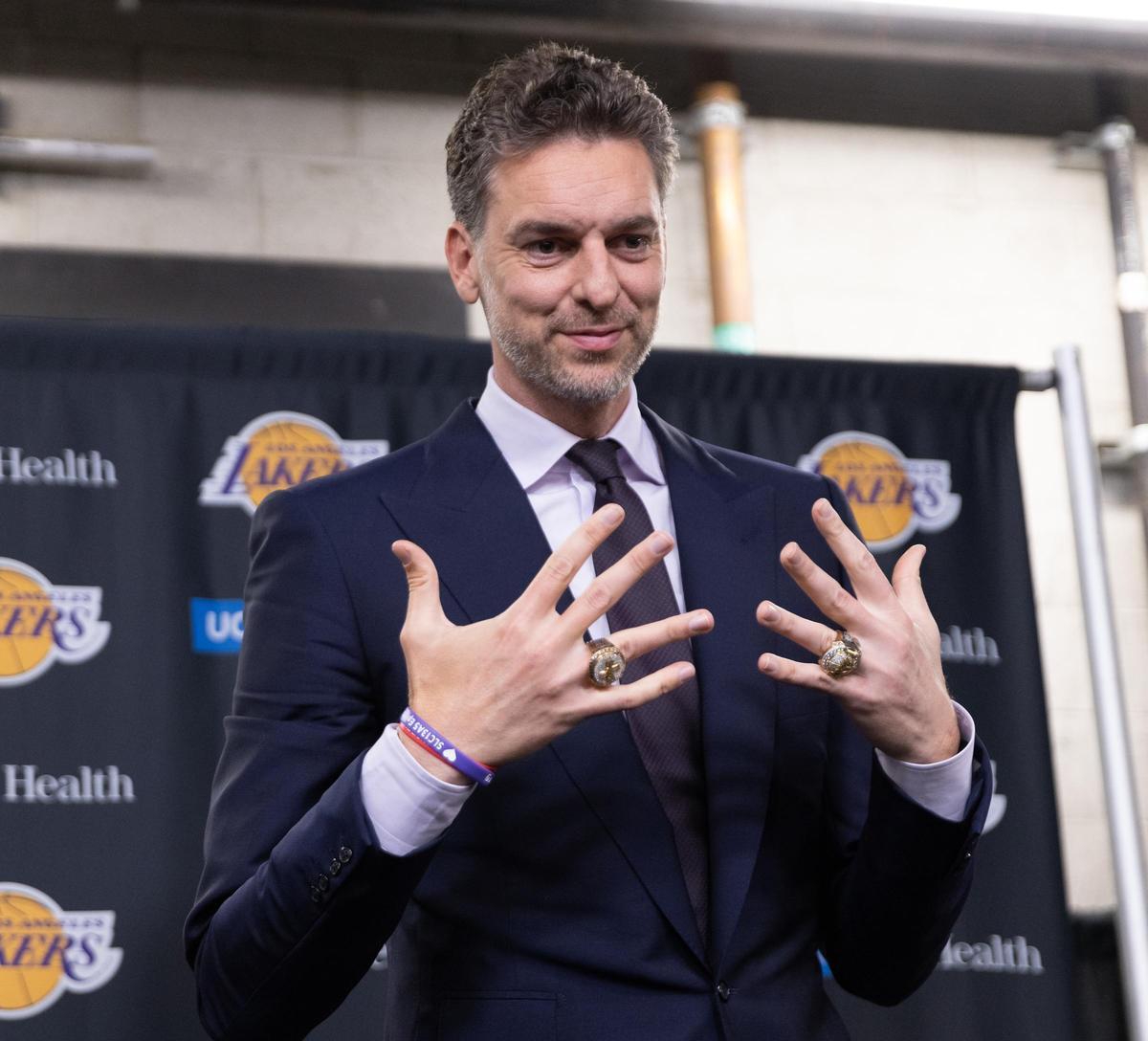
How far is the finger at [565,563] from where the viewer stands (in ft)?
3.91

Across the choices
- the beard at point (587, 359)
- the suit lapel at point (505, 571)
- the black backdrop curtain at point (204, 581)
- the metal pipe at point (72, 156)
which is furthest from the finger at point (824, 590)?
the metal pipe at point (72, 156)

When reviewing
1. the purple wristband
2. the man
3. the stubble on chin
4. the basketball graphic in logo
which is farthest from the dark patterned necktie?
the basketball graphic in logo

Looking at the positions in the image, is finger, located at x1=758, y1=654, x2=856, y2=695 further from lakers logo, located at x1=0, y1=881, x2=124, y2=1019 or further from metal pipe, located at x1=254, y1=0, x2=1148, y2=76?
metal pipe, located at x1=254, y1=0, x2=1148, y2=76

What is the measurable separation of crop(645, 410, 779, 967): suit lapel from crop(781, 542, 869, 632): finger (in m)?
0.17

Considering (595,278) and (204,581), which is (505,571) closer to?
(595,278)

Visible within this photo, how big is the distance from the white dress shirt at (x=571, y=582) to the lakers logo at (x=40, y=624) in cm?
141

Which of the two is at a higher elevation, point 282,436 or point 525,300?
point 282,436

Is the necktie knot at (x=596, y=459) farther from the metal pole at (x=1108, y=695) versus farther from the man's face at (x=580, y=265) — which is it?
the metal pole at (x=1108, y=695)

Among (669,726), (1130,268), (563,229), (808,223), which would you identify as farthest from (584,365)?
(1130,268)

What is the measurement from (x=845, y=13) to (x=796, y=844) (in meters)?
2.69

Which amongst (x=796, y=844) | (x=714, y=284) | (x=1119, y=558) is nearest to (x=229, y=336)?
(x=714, y=284)

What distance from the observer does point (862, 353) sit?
391 centimetres

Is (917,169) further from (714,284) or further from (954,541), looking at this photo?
(954,541)

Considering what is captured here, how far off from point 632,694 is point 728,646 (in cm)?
27
